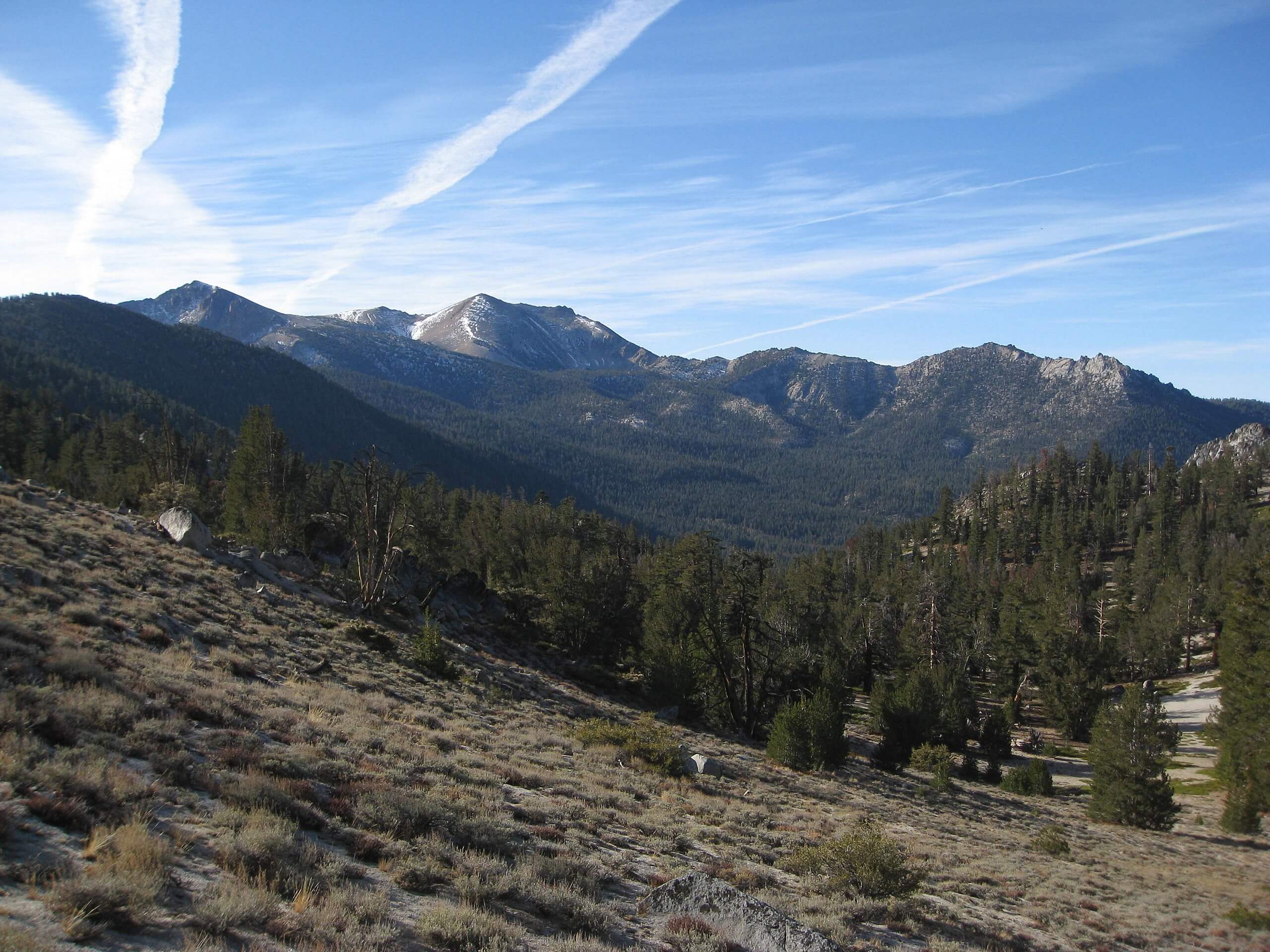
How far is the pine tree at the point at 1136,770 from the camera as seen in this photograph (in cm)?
3372

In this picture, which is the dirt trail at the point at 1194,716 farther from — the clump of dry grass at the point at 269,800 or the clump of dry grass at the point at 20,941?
the clump of dry grass at the point at 20,941

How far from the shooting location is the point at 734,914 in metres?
8.77

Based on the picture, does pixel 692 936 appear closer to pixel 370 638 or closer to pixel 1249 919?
pixel 1249 919

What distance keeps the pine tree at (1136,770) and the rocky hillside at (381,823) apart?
5.42 m

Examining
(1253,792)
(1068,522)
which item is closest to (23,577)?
(1253,792)

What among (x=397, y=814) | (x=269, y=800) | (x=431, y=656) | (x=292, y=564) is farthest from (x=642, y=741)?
(x=292, y=564)

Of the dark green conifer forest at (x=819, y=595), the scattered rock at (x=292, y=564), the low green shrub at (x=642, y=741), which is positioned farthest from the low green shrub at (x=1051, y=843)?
the scattered rock at (x=292, y=564)

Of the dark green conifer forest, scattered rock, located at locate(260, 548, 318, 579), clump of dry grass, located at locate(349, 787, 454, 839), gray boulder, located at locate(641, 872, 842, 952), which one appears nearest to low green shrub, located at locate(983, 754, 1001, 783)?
the dark green conifer forest

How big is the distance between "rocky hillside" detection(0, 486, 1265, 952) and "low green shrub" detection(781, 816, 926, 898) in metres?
0.10

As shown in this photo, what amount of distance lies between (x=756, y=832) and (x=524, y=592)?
4120cm

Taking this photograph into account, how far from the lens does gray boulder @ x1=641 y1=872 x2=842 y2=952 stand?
835 centimetres

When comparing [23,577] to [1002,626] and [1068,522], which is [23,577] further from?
[1068,522]

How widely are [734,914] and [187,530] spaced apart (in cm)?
3149

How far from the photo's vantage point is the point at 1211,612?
9131 cm
